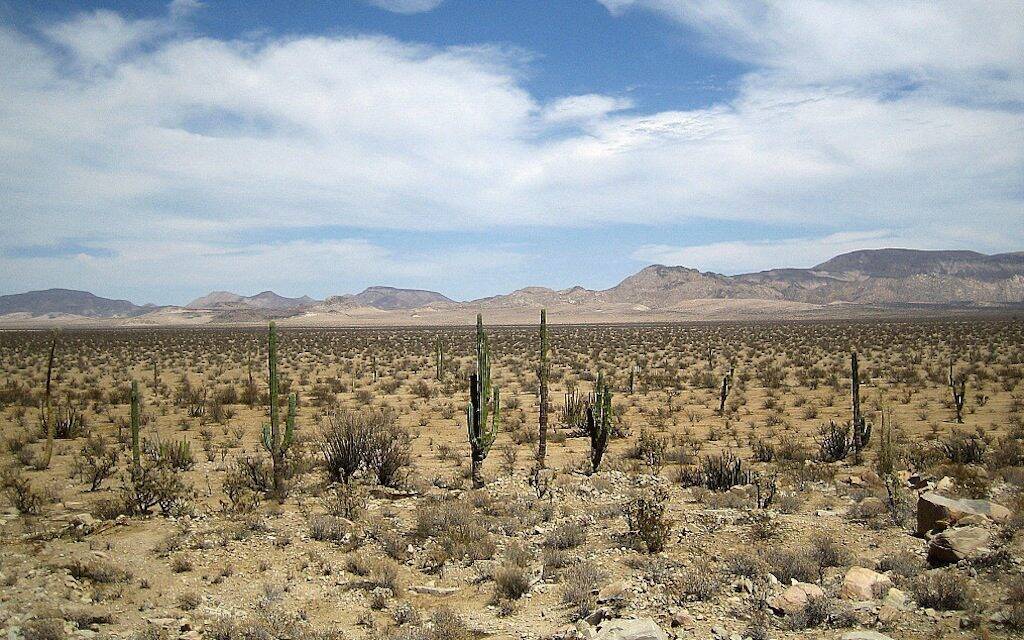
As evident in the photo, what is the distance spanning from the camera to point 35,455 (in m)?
14.6

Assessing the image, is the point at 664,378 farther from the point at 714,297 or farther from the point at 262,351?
the point at 714,297

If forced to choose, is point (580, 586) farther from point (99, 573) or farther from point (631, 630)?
point (99, 573)

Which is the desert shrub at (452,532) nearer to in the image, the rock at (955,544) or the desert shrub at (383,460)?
the desert shrub at (383,460)

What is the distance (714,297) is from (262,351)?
138728 mm

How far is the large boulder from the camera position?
8.23 metres

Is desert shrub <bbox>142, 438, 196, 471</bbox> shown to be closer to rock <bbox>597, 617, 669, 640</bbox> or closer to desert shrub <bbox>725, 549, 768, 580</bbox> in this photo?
rock <bbox>597, 617, 669, 640</bbox>

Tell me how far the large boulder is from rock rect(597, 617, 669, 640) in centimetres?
456

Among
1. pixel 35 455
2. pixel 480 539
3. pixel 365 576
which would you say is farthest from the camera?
pixel 35 455

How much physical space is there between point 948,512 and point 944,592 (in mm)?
2293

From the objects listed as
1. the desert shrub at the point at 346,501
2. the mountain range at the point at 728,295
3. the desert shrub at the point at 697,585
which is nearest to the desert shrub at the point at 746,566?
the desert shrub at the point at 697,585

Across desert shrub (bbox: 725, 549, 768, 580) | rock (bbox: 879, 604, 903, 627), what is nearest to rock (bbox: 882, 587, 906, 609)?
rock (bbox: 879, 604, 903, 627)

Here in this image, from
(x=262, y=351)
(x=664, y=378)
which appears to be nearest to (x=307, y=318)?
(x=262, y=351)

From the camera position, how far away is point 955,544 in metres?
7.39

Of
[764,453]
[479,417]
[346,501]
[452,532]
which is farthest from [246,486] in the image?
[764,453]
